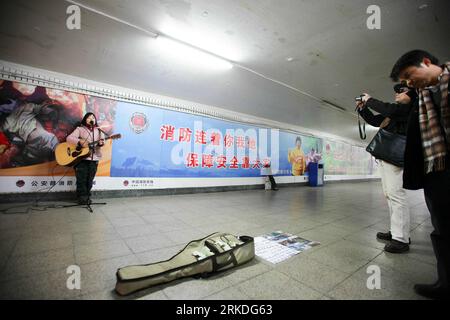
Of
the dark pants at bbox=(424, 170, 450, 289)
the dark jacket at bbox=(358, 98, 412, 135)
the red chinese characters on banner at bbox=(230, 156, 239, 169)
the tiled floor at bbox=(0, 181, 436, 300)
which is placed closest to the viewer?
the dark pants at bbox=(424, 170, 450, 289)

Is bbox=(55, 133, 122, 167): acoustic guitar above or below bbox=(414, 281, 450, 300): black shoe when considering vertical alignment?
above

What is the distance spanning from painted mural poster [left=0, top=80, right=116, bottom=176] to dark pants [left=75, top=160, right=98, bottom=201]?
2.19ft

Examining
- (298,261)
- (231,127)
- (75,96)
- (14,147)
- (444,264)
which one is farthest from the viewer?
(231,127)

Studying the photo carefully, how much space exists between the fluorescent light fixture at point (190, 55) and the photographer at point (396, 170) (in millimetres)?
2542

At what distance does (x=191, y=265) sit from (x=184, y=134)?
4.69m

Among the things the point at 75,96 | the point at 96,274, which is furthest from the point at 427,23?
the point at 75,96

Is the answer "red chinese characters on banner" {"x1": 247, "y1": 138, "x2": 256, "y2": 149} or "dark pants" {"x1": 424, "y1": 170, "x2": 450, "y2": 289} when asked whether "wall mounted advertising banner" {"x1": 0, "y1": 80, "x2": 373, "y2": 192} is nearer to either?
"red chinese characters on banner" {"x1": 247, "y1": 138, "x2": 256, "y2": 149}

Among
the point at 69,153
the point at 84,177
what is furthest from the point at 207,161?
the point at 69,153

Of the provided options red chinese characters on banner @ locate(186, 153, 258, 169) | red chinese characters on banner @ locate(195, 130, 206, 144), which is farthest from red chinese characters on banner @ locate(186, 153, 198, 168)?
red chinese characters on banner @ locate(195, 130, 206, 144)

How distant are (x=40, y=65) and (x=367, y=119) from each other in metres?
5.82

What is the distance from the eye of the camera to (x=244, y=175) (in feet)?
23.0

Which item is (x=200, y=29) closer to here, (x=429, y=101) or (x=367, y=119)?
(x=367, y=119)

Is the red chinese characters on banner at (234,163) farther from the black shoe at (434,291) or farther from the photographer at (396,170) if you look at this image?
the black shoe at (434,291)

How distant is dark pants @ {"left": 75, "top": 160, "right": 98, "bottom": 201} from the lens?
3678 mm
